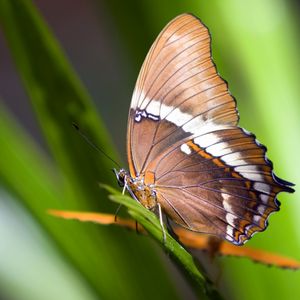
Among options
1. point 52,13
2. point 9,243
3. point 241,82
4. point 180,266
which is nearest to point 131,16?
point 241,82

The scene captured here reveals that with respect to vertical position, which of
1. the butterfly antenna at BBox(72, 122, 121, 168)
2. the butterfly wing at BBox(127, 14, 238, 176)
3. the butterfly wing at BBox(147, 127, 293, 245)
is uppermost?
the butterfly wing at BBox(127, 14, 238, 176)

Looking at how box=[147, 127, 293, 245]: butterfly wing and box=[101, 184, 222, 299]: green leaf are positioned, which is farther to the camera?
box=[147, 127, 293, 245]: butterfly wing

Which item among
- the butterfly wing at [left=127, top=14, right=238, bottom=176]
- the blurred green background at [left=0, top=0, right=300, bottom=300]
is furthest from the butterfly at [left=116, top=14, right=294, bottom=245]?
the blurred green background at [left=0, top=0, right=300, bottom=300]

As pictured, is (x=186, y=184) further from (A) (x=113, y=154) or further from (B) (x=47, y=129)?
(B) (x=47, y=129)

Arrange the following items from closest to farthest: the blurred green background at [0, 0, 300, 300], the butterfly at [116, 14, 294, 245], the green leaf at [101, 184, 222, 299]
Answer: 1. the green leaf at [101, 184, 222, 299]
2. the butterfly at [116, 14, 294, 245]
3. the blurred green background at [0, 0, 300, 300]

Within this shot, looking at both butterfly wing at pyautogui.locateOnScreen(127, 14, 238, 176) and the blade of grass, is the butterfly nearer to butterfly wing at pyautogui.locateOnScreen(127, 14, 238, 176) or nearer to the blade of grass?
butterfly wing at pyautogui.locateOnScreen(127, 14, 238, 176)

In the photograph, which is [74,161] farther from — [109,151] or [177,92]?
[177,92]

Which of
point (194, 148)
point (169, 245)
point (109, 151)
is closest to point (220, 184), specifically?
point (194, 148)
